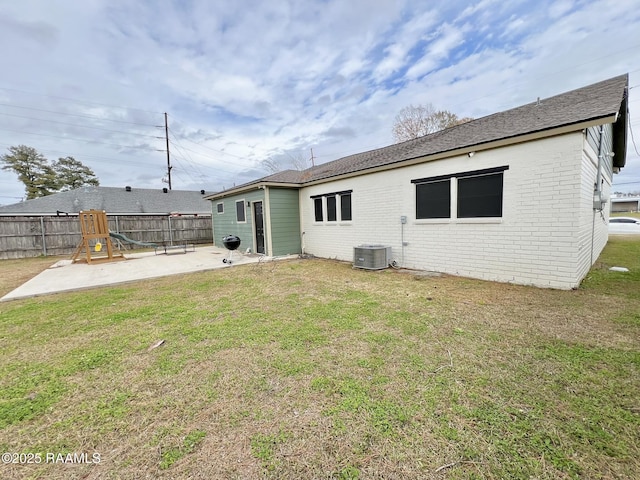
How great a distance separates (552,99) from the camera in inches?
240

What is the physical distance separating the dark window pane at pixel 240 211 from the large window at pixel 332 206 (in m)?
3.36

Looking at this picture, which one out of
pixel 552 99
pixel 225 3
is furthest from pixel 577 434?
pixel 225 3

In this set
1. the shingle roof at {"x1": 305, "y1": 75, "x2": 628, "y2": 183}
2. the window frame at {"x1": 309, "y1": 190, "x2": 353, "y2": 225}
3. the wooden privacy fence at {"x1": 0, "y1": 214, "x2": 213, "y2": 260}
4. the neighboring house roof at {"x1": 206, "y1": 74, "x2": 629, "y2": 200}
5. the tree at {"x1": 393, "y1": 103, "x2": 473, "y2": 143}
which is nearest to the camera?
the neighboring house roof at {"x1": 206, "y1": 74, "x2": 629, "y2": 200}

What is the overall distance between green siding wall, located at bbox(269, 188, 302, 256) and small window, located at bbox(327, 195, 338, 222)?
1594mm

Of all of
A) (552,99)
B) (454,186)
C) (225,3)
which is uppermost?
(225,3)

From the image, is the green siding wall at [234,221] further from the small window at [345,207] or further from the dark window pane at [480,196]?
the dark window pane at [480,196]

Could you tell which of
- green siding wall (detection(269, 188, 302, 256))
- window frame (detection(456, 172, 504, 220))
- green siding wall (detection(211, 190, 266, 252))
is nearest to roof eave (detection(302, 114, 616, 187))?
window frame (detection(456, 172, 504, 220))

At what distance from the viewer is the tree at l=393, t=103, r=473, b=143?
61.4 feet

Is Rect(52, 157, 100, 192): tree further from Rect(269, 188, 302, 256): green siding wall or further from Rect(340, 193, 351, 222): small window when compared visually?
Rect(340, 193, 351, 222): small window

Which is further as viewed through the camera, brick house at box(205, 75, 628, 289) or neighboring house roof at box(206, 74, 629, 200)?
brick house at box(205, 75, 628, 289)

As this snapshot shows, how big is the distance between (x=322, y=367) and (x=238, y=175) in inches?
1653

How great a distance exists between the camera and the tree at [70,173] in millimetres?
26453

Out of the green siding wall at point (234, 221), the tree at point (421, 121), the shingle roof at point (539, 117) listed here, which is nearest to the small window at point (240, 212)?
the green siding wall at point (234, 221)

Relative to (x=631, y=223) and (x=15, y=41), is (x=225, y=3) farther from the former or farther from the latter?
(x=631, y=223)
